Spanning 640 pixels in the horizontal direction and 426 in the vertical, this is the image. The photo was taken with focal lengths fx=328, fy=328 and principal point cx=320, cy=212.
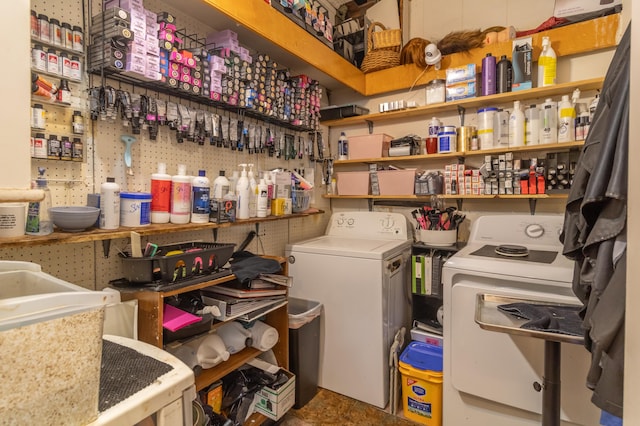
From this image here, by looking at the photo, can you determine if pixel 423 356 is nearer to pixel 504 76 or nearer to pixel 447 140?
pixel 447 140

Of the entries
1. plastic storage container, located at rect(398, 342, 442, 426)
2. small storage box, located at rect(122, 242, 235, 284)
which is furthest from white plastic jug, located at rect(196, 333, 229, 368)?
plastic storage container, located at rect(398, 342, 442, 426)

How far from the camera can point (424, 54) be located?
102 inches

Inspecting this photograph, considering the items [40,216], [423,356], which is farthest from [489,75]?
[40,216]

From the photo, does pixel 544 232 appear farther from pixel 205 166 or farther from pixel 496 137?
pixel 205 166

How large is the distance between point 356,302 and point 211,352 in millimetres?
928

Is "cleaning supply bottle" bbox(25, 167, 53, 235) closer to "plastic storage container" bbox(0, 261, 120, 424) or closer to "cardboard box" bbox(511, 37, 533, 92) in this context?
"plastic storage container" bbox(0, 261, 120, 424)

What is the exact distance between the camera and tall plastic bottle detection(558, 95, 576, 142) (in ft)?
6.69

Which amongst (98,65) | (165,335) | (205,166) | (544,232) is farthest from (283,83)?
(544,232)

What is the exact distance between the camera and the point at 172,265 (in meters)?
1.36

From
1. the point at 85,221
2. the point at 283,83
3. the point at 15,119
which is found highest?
the point at 283,83

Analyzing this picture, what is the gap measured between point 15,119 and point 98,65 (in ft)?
3.16

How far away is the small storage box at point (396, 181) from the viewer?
8.52ft

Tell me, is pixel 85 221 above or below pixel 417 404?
above

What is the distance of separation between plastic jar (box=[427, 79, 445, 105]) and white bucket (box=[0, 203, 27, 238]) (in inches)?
98.4
